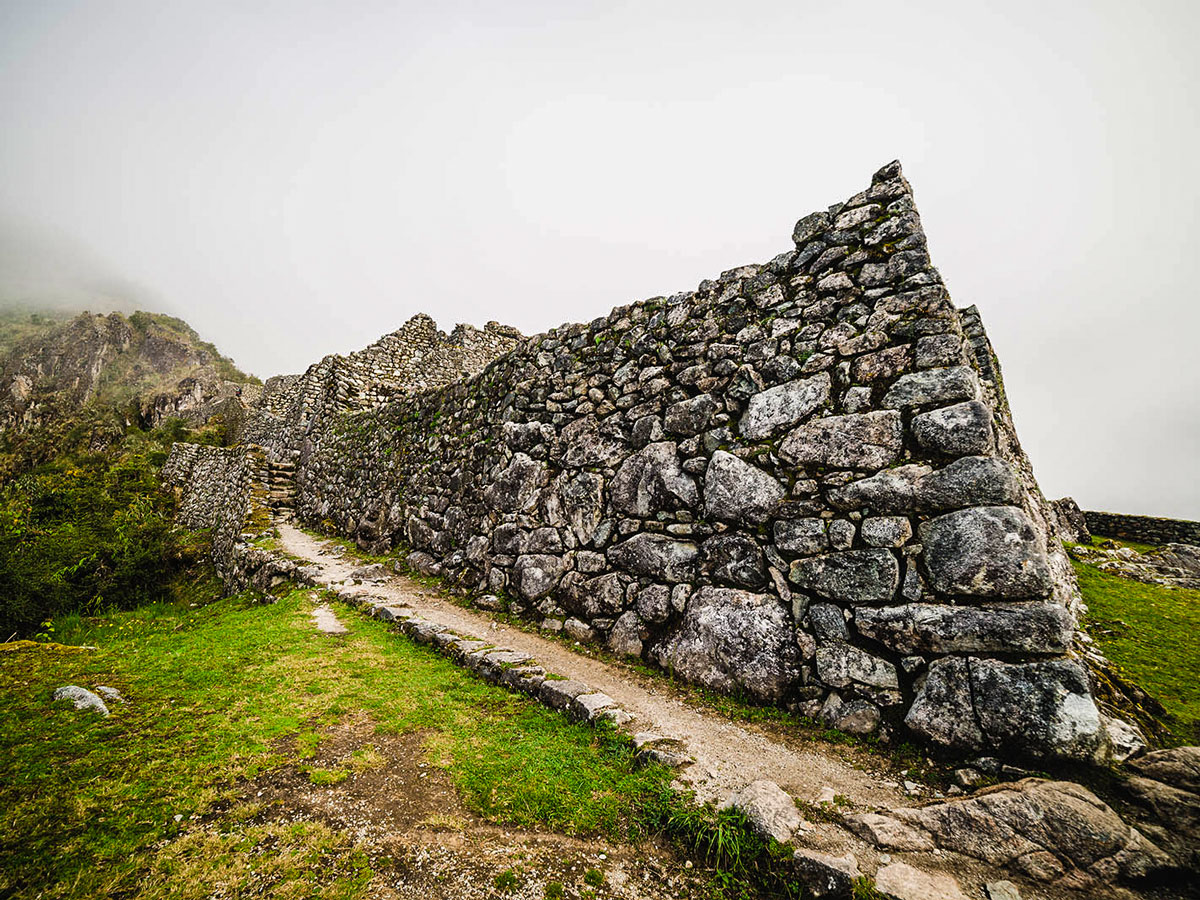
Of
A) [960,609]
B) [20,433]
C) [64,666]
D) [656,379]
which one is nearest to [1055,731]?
A: [960,609]

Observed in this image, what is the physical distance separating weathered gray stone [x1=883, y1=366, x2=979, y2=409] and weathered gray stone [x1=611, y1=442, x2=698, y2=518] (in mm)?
2710

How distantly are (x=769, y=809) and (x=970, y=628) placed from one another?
8.28 ft

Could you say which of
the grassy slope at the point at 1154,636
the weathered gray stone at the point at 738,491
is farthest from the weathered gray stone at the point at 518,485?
the grassy slope at the point at 1154,636

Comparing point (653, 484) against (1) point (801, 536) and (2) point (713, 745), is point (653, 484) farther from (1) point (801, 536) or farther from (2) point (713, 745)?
(2) point (713, 745)

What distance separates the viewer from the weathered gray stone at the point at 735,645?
4.88 m

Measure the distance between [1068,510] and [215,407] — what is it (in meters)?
54.6

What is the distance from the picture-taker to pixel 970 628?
393 centimetres

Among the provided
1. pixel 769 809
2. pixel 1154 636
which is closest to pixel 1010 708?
pixel 769 809

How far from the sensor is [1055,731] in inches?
134

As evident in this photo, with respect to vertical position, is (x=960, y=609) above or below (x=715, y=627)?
above

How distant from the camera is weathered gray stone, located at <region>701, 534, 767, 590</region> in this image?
5359mm

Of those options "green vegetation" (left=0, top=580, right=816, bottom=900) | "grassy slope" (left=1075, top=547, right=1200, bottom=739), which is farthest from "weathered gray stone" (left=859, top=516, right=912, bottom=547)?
"green vegetation" (left=0, top=580, right=816, bottom=900)

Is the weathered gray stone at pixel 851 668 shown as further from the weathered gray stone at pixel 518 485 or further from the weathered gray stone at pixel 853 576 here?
the weathered gray stone at pixel 518 485

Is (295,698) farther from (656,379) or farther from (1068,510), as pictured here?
(1068,510)
